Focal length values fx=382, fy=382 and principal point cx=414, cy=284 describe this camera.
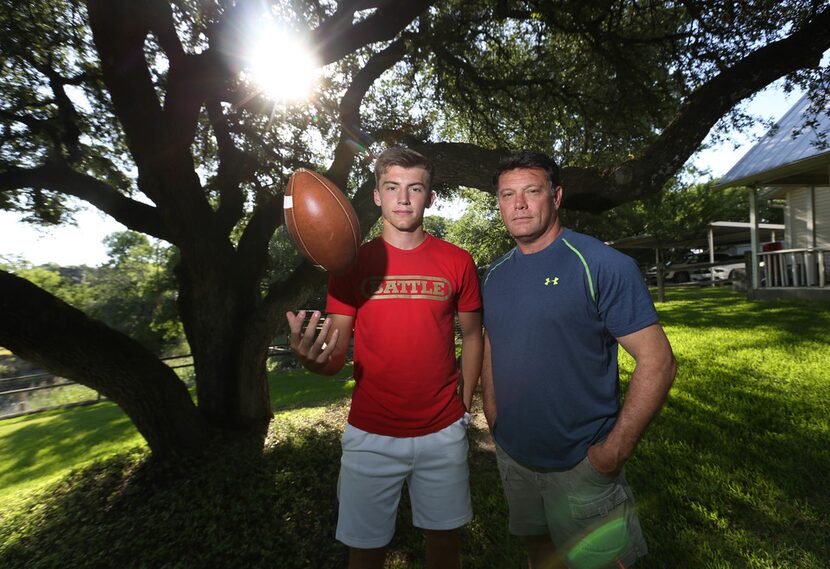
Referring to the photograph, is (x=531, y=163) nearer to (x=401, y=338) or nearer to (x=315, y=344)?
(x=401, y=338)

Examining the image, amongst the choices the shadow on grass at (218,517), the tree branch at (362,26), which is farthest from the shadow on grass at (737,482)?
the tree branch at (362,26)

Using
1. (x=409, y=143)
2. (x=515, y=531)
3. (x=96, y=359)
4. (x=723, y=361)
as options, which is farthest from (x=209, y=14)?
(x=723, y=361)

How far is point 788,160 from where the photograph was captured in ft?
37.4

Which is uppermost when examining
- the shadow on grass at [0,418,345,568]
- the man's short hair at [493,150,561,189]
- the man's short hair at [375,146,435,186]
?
the man's short hair at [375,146,435,186]

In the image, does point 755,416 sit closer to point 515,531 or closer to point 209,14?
point 515,531

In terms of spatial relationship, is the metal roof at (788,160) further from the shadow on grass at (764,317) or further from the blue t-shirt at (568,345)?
the blue t-shirt at (568,345)

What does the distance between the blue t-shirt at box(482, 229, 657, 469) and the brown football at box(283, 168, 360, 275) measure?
0.92m

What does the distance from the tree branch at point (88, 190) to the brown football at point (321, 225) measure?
4.85m

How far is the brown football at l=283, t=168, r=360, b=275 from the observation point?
200 centimetres

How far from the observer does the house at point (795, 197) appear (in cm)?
1127

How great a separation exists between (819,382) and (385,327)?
261 inches

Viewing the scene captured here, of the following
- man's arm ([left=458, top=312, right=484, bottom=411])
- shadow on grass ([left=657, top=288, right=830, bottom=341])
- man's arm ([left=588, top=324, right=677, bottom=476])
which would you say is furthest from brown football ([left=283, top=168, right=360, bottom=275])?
shadow on grass ([left=657, top=288, right=830, bottom=341])

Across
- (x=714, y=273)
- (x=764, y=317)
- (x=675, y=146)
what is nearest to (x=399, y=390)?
(x=675, y=146)

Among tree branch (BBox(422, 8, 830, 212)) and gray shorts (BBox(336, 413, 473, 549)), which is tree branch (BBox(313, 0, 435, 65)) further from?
gray shorts (BBox(336, 413, 473, 549))
